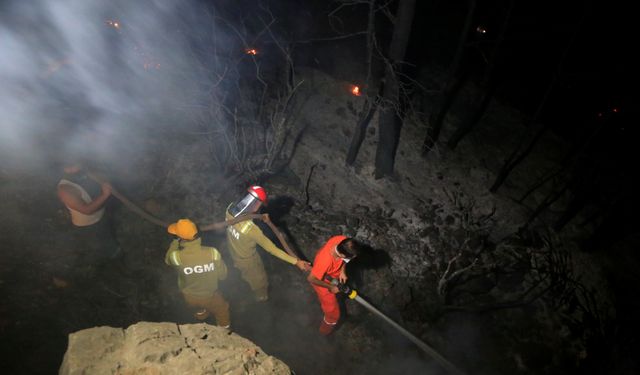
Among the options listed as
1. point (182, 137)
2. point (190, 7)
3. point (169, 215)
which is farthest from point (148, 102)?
point (190, 7)

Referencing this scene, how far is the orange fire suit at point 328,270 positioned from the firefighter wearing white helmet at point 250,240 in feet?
0.79

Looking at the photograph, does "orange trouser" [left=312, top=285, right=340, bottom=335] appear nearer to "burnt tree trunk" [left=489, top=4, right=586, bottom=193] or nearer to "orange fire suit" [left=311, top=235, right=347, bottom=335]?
"orange fire suit" [left=311, top=235, right=347, bottom=335]

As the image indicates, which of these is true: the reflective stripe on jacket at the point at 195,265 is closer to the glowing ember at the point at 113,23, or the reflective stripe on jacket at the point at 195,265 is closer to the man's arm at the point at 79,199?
the man's arm at the point at 79,199

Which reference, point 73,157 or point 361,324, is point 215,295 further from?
point 73,157

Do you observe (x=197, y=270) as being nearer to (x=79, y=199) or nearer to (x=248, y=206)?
(x=248, y=206)

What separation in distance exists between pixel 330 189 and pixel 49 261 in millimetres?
5930

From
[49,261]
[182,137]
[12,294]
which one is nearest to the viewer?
[12,294]

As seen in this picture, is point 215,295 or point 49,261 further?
point 49,261

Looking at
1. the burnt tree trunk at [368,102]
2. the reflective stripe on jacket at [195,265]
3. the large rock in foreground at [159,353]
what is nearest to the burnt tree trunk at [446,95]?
the burnt tree trunk at [368,102]

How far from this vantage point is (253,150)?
846 cm

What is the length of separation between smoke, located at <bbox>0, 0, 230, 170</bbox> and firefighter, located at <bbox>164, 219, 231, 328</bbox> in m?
4.33

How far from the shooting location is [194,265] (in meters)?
4.36

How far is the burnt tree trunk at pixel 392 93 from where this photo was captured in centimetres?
651

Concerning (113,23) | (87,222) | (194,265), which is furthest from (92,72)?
(194,265)
